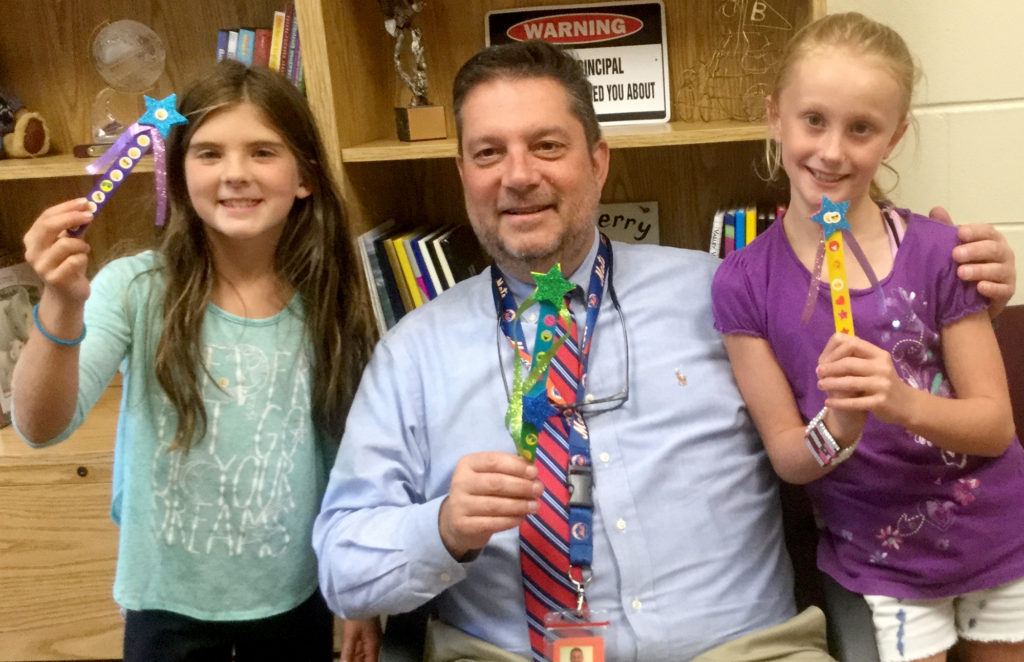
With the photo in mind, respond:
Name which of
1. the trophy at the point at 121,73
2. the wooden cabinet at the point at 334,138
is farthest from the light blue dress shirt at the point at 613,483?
the trophy at the point at 121,73

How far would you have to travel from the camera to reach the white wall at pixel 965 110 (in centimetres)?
197

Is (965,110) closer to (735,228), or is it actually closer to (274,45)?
(735,228)

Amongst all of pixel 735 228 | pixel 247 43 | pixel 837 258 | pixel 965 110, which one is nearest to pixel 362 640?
pixel 837 258

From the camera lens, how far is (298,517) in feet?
5.00

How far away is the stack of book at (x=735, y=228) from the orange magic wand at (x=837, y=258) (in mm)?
734

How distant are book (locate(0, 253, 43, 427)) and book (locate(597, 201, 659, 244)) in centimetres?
145

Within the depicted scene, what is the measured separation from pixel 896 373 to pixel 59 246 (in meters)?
1.10

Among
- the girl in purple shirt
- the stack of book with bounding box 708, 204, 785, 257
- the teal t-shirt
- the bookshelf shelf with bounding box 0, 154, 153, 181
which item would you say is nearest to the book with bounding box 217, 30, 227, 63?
the bookshelf shelf with bounding box 0, 154, 153, 181

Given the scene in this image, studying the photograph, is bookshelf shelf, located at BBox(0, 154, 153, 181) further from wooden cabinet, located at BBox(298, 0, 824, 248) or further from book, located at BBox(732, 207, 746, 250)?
book, located at BBox(732, 207, 746, 250)

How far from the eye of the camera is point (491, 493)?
119 cm

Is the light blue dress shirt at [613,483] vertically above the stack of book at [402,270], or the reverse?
the stack of book at [402,270]

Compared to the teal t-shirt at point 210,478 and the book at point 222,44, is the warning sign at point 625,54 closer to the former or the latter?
the book at point 222,44

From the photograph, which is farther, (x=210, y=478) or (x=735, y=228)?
(x=735, y=228)

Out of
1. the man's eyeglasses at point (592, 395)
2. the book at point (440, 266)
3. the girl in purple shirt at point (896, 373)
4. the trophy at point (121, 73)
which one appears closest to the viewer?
the girl in purple shirt at point (896, 373)
